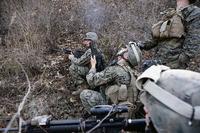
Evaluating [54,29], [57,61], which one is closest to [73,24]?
[54,29]

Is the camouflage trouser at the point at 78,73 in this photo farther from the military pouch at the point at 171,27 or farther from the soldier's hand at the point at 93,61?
the military pouch at the point at 171,27

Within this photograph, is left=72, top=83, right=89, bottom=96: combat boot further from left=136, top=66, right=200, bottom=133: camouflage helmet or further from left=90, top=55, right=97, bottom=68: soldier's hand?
left=136, top=66, right=200, bottom=133: camouflage helmet

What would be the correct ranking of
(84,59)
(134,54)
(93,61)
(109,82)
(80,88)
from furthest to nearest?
(80,88)
(84,59)
(93,61)
(109,82)
(134,54)

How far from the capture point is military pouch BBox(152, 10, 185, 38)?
5.71 meters

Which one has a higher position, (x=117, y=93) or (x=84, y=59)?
(x=84, y=59)

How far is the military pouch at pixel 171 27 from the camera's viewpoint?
5715 mm

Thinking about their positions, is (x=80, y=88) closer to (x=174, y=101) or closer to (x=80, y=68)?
(x=80, y=68)

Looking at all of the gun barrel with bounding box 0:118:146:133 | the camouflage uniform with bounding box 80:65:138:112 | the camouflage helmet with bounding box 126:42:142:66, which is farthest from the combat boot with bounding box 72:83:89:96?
the gun barrel with bounding box 0:118:146:133

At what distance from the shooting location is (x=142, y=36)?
30.5 feet

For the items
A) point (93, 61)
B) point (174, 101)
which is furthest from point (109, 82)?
point (174, 101)

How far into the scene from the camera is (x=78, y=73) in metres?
7.54

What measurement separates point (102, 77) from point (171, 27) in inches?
48.6

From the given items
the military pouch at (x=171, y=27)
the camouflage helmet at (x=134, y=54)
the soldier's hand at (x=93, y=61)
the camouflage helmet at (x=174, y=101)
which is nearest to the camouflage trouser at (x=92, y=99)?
the soldier's hand at (x=93, y=61)

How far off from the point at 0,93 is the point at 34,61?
3.19 ft
